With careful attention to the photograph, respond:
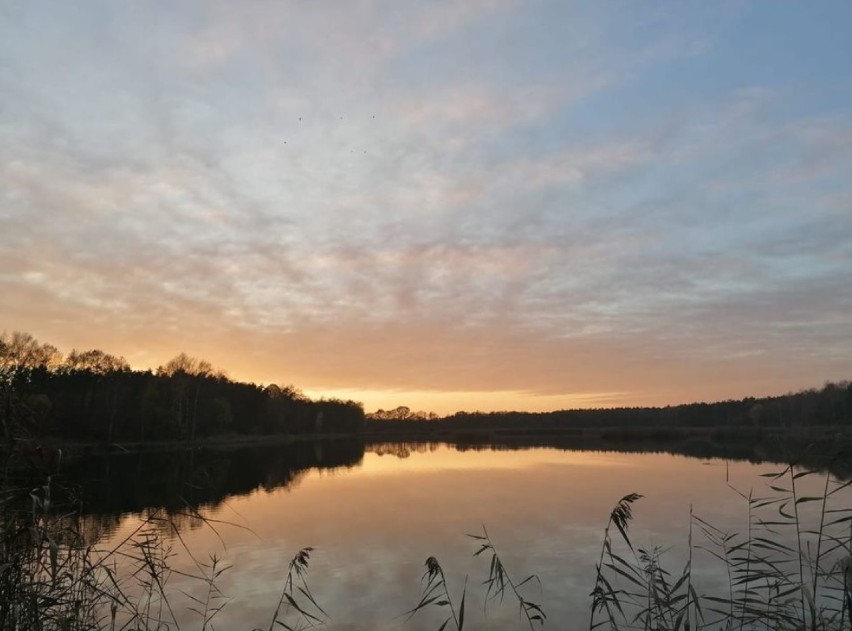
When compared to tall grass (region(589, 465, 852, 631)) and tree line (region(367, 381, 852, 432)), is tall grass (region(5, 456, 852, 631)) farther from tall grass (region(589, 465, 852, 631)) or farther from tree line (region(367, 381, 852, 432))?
tree line (region(367, 381, 852, 432))

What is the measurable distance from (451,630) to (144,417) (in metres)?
58.8

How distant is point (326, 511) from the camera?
72.1 feet

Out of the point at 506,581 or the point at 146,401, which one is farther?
the point at 146,401

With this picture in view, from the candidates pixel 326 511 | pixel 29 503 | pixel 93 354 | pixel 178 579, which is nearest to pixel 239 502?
pixel 326 511

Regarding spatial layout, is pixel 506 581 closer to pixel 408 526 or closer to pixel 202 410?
pixel 408 526

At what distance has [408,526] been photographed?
722 inches

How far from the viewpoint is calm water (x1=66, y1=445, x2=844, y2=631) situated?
35.2 feet

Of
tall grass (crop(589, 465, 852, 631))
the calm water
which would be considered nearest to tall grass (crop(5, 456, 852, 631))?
tall grass (crop(589, 465, 852, 631))

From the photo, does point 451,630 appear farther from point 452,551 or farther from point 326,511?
point 326,511

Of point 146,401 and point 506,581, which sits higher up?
point 146,401

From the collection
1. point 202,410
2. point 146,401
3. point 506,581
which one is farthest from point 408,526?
point 202,410

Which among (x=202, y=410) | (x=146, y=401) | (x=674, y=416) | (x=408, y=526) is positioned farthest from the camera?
(x=674, y=416)

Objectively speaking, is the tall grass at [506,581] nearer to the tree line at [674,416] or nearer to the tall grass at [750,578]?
the tall grass at [750,578]

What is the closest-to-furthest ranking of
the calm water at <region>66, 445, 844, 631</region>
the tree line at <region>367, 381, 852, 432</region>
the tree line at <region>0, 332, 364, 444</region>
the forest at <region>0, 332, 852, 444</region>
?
the calm water at <region>66, 445, 844, 631</region>, the forest at <region>0, 332, 852, 444</region>, the tree line at <region>0, 332, 364, 444</region>, the tree line at <region>367, 381, 852, 432</region>
